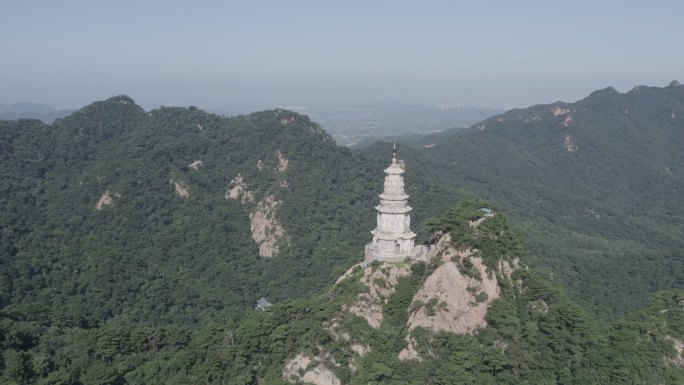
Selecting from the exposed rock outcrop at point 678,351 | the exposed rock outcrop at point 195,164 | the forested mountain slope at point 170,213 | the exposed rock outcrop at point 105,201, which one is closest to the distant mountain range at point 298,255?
the exposed rock outcrop at point 678,351

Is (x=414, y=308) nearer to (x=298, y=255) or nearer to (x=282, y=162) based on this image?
(x=298, y=255)

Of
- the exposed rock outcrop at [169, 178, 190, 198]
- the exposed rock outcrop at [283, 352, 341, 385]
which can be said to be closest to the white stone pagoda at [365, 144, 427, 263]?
the exposed rock outcrop at [283, 352, 341, 385]

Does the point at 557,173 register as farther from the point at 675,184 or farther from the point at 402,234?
the point at 402,234

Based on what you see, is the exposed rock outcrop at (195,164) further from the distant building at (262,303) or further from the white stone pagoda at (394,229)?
the white stone pagoda at (394,229)

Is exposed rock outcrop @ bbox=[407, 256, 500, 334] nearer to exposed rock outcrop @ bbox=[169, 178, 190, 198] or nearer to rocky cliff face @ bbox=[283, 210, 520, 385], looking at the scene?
rocky cliff face @ bbox=[283, 210, 520, 385]

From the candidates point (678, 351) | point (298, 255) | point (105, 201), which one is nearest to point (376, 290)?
point (678, 351)

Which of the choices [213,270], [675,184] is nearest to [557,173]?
[675,184]

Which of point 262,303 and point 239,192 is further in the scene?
point 239,192
